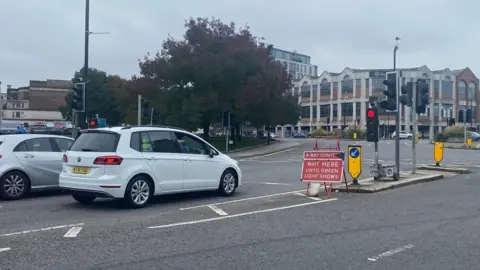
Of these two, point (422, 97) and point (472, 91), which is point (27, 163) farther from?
point (472, 91)

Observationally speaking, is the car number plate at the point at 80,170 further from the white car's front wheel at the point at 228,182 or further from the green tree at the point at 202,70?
the green tree at the point at 202,70

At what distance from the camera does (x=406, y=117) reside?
94.4m

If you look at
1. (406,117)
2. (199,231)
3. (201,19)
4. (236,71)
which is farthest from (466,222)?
(406,117)

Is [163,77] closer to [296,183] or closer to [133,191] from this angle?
[296,183]

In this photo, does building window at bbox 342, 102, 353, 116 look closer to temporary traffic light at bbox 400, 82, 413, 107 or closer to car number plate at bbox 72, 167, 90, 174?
temporary traffic light at bbox 400, 82, 413, 107

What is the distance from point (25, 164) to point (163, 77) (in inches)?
1146

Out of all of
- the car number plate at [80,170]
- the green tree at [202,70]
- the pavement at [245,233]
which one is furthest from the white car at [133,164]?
the green tree at [202,70]

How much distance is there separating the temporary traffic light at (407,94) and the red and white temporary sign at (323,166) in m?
4.89

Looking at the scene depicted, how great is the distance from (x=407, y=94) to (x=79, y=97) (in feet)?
42.2

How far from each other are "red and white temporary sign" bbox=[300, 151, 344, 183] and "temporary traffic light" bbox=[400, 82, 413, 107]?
4887 mm

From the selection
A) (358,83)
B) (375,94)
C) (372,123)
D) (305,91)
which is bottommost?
(372,123)

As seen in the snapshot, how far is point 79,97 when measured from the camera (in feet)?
70.8

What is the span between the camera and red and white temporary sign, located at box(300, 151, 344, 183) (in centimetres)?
1288

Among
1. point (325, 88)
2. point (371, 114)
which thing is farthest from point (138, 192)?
point (325, 88)
